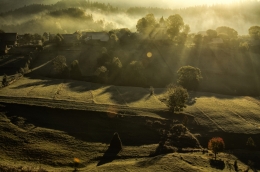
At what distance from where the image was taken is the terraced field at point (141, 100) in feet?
262

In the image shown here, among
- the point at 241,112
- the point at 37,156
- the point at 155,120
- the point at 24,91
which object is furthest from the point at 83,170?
the point at 241,112

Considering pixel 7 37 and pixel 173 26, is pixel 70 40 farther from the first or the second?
pixel 173 26

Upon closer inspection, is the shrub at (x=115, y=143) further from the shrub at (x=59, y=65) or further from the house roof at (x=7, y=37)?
the house roof at (x=7, y=37)

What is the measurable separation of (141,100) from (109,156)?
110ft

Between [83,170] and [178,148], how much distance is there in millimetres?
26843

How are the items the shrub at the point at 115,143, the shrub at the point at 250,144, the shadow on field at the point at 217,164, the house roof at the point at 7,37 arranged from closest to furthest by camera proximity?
1. the shadow on field at the point at 217,164
2. the shrub at the point at 115,143
3. the shrub at the point at 250,144
4. the house roof at the point at 7,37

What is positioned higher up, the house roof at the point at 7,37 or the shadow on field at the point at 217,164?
the house roof at the point at 7,37

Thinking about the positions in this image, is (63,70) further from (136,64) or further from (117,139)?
(117,139)

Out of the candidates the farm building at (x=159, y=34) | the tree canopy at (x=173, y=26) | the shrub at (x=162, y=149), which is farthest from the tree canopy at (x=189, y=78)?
the tree canopy at (x=173, y=26)

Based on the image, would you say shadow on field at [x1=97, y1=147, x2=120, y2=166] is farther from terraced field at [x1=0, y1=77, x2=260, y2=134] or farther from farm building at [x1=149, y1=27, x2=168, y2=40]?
farm building at [x1=149, y1=27, x2=168, y2=40]

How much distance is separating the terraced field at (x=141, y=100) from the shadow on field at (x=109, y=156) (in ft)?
65.5

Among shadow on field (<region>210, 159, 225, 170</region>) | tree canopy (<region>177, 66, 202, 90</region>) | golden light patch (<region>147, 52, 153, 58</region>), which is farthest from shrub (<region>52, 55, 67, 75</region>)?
shadow on field (<region>210, 159, 225, 170</region>)

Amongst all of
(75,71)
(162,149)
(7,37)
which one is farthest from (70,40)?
(162,149)

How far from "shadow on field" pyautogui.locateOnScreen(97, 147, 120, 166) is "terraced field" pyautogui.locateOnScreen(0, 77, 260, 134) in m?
20.0
